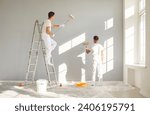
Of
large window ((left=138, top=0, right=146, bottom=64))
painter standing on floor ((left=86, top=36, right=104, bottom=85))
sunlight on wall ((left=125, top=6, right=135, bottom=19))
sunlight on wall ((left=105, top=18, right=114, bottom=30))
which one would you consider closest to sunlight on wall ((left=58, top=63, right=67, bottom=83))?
painter standing on floor ((left=86, top=36, right=104, bottom=85))

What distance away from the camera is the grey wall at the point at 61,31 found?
684 cm

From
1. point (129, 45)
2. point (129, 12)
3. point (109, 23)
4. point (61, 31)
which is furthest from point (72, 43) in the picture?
point (129, 12)

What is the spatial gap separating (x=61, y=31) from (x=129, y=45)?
2.08m

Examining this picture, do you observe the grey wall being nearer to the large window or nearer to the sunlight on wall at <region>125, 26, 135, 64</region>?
the sunlight on wall at <region>125, 26, 135, 64</region>

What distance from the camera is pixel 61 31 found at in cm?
693

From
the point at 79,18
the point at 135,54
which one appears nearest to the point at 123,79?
the point at 135,54

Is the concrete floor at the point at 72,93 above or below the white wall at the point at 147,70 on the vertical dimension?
below

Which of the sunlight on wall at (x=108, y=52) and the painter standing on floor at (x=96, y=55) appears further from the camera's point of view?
the sunlight on wall at (x=108, y=52)

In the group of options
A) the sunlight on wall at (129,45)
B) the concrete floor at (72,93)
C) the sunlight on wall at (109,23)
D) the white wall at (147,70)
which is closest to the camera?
the white wall at (147,70)

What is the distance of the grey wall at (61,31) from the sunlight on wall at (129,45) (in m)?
0.36

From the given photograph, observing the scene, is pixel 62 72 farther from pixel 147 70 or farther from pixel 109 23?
pixel 147 70

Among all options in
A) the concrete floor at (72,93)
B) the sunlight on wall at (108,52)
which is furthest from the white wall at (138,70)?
the sunlight on wall at (108,52)

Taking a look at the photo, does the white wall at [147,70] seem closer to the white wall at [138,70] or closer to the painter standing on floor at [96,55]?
the white wall at [138,70]

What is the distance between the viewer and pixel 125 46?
6.52m
